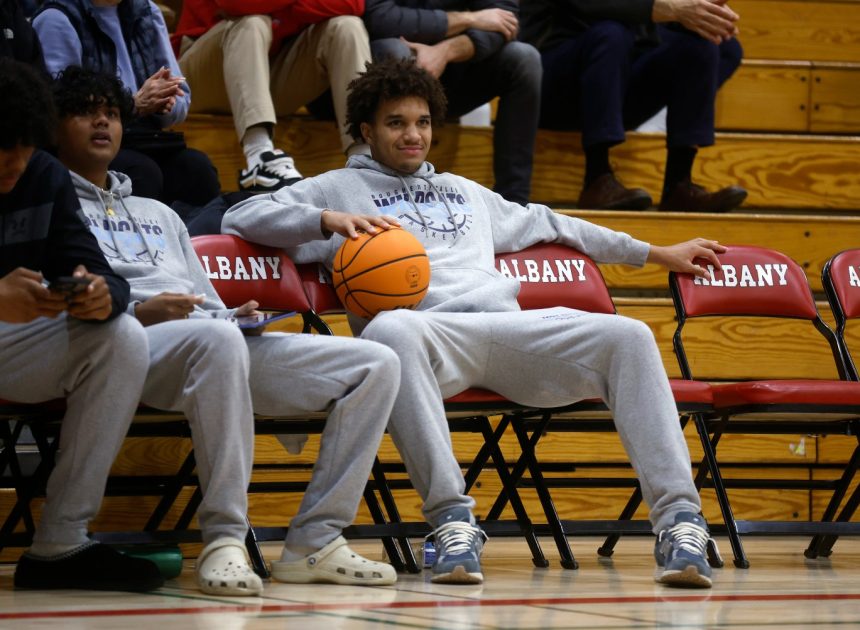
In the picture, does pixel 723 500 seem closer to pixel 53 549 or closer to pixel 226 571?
pixel 226 571

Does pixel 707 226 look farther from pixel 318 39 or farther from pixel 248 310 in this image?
pixel 248 310

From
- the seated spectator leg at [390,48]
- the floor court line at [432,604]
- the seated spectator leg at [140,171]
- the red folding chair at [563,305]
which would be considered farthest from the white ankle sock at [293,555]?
the seated spectator leg at [390,48]

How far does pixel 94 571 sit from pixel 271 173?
183 cm

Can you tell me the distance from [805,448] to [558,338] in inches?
62.3

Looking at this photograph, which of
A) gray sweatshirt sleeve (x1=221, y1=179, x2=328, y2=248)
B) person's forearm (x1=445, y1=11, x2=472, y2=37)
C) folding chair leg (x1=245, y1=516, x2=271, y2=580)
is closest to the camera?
folding chair leg (x1=245, y1=516, x2=271, y2=580)

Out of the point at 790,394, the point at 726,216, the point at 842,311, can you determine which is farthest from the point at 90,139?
the point at 726,216

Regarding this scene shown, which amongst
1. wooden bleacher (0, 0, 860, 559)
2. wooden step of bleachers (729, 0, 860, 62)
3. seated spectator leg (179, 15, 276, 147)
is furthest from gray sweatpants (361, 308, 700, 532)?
wooden step of bleachers (729, 0, 860, 62)

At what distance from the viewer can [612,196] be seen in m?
4.81

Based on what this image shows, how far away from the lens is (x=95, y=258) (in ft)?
9.20

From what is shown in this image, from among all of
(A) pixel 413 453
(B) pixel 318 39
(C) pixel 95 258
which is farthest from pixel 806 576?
(B) pixel 318 39

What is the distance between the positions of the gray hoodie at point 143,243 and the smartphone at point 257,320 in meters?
0.14

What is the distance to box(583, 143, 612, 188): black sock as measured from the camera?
488cm

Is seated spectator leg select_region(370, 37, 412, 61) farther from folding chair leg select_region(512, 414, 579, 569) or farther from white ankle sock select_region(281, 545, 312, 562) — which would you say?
white ankle sock select_region(281, 545, 312, 562)

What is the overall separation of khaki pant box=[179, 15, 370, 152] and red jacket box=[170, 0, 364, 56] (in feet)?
0.09
